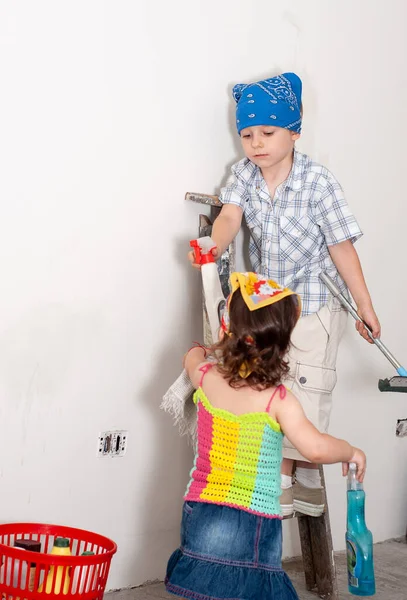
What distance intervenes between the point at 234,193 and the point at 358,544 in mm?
1065

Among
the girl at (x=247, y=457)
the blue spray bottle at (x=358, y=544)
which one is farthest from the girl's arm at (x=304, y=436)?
the blue spray bottle at (x=358, y=544)

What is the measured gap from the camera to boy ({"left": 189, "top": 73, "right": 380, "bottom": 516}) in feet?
8.00

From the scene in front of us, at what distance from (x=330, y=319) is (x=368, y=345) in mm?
Answer: 668

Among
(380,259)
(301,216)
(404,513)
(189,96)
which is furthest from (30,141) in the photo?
(404,513)

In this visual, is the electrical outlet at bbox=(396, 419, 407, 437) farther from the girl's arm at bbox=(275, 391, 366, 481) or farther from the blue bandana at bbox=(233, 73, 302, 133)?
the girl's arm at bbox=(275, 391, 366, 481)

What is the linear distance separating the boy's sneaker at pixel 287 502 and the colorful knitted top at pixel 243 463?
0.52 m

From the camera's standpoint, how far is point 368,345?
3189mm

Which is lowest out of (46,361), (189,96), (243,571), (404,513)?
(404,513)

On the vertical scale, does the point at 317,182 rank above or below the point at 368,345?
above

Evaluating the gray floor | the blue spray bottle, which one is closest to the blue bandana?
the blue spray bottle

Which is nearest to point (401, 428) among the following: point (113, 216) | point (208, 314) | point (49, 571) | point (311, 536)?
point (311, 536)

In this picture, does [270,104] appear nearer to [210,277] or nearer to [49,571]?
[210,277]

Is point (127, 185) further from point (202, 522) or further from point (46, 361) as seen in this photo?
point (202, 522)

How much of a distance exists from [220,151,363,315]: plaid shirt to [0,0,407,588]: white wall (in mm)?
149
